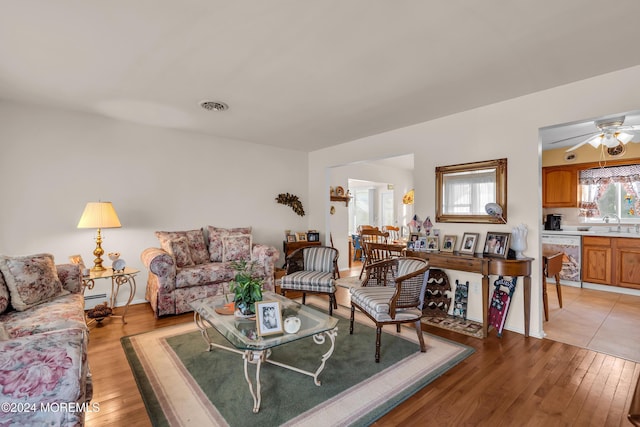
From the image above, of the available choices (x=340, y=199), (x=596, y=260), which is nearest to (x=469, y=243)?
(x=596, y=260)

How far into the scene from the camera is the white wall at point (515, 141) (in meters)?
2.59

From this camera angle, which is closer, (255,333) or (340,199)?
(255,333)

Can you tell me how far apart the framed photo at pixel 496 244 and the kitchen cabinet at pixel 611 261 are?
9.45 feet

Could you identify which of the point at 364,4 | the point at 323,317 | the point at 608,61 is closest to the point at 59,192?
the point at 323,317

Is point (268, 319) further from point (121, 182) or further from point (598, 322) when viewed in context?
point (598, 322)

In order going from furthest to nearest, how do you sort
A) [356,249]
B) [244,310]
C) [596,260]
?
[356,249] < [596,260] < [244,310]

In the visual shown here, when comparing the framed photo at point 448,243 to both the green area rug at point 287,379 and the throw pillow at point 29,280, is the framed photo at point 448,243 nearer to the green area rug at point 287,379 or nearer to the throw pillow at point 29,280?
the green area rug at point 287,379

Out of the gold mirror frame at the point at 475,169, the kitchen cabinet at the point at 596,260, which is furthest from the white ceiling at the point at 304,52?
the kitchen cabinet at the point at 596,260

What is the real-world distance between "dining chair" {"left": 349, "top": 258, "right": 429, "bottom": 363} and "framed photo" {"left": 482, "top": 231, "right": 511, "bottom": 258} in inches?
37.4

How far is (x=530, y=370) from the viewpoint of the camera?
7.68 feet

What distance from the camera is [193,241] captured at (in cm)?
425

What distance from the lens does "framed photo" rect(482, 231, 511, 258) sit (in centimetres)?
306

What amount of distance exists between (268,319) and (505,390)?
1.74 meters

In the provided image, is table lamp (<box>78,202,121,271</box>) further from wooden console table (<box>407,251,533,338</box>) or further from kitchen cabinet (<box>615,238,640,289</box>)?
kitchen cabinet (<box>615,238,640,289</box>)
